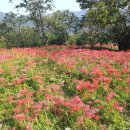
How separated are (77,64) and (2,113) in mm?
7666

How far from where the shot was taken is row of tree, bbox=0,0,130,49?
44.2 m

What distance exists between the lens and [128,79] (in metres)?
17.0

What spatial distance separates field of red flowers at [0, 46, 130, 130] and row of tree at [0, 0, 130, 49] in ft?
76.4

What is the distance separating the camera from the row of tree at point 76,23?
4423 cm

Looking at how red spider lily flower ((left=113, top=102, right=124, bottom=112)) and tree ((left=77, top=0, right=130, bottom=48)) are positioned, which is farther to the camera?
tree ((left=77, top=0, right=130, bottom=48))

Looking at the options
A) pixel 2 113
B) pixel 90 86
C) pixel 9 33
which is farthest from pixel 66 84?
pixel 9 33

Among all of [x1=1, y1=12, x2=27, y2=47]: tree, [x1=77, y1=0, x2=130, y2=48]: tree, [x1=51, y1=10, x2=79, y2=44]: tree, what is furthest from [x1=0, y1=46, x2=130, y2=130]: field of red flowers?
[x1=1, y1=12, x2=27, y2=47]: tree

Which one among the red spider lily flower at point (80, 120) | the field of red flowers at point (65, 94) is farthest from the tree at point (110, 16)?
the red spider lily flower at point (80, 120)

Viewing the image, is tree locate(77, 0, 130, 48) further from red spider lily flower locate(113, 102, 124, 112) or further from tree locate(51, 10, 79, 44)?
tree locate(51, 10, 79, 44)

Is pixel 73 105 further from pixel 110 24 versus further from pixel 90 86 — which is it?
pixel 110 24

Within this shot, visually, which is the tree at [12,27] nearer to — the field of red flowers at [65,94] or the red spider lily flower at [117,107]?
the field of red flowers at [65,94]

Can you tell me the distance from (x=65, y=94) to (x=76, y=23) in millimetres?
52806

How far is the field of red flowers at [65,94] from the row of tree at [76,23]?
76.4 feet

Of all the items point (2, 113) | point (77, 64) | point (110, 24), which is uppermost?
point (110, 24)
